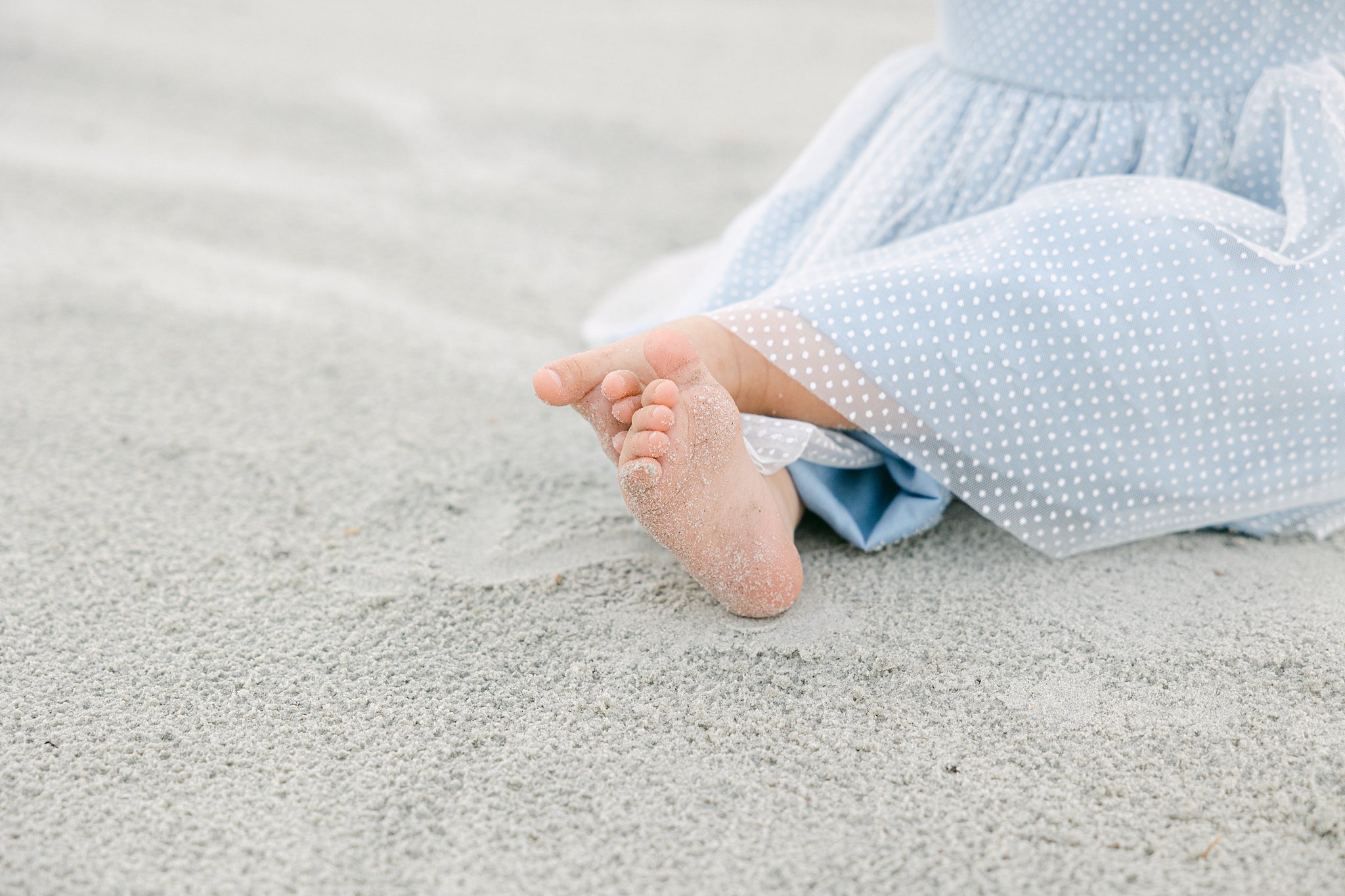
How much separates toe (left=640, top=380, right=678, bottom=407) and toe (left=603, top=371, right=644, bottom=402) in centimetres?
2

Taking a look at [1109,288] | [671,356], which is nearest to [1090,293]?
[1109,288]

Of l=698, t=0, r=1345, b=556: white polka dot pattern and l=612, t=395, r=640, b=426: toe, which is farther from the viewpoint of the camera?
l=698, t=0, r=1345, b=556: white polka dot pattern

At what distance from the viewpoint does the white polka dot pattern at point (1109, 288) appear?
34.5 inches

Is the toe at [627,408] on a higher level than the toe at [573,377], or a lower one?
lower

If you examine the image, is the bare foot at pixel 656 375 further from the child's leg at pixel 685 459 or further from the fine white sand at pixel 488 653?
the fine white sand at pixel 488 653

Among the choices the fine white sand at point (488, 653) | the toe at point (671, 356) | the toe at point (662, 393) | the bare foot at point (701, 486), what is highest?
the toe at point (671, 356)

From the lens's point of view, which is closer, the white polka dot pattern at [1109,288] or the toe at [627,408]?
the toe at [627,408]

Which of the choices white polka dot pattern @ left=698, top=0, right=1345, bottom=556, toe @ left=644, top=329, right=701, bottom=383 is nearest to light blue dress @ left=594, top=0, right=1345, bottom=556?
white polka dot pattern @ left=698, top=0, right=1345, bottom=556

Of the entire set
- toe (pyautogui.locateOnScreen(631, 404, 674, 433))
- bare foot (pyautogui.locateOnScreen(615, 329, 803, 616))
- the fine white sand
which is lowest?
the fine white sand

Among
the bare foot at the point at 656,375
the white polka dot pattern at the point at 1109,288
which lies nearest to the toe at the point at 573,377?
the bare foot at the point at 656,375

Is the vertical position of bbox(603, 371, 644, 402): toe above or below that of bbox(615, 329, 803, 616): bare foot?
above

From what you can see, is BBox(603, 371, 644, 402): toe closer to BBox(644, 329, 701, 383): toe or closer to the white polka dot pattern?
BBox(644, 329, 701, 383): toe

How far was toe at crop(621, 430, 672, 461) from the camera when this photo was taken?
73 centimetres

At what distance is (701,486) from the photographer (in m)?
0.78
